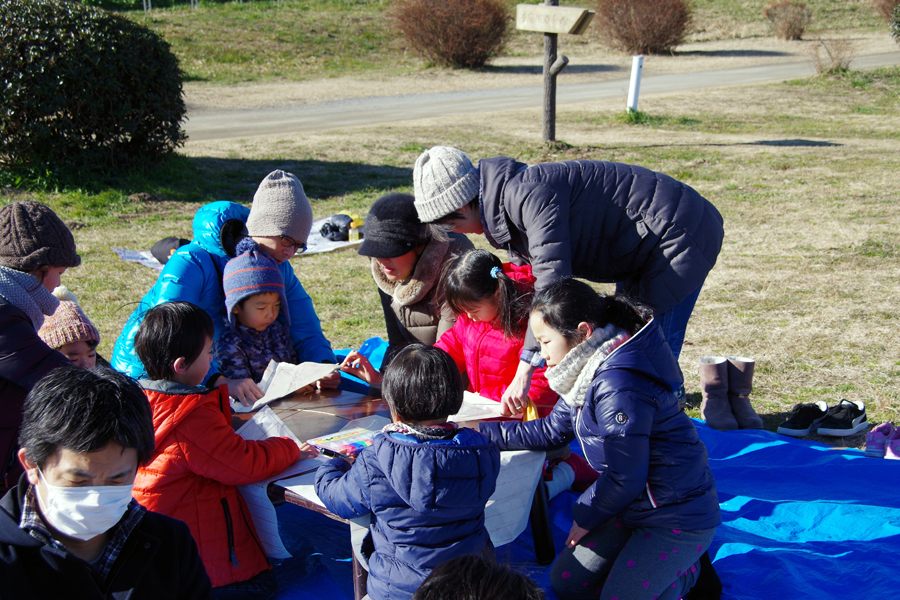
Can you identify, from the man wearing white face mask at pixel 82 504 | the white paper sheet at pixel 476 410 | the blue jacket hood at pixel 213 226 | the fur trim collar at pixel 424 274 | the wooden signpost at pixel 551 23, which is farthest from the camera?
the wooden signpost at pixel 551 23

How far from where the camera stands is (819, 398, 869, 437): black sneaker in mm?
3600

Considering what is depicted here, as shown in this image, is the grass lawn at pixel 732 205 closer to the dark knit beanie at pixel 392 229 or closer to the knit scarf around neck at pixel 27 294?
the dark knit beanie at pixel 392 229

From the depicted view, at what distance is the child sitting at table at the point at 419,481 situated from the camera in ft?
5.89

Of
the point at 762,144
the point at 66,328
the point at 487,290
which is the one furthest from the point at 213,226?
the point at 762,144

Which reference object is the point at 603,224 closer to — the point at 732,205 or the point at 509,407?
the point at 509,407

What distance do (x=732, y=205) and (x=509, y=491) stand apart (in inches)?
275

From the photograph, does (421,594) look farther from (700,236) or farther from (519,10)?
(519,10)

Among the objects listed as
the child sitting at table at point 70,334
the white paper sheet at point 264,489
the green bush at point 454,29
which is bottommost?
the white paper sheet at point 264,489

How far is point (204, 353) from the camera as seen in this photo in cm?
227

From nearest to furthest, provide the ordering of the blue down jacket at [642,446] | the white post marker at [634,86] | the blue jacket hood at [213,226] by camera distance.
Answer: the blue down jacket at [642,446], the blue jacket hood at [213,226], the white post marker at [634,86]

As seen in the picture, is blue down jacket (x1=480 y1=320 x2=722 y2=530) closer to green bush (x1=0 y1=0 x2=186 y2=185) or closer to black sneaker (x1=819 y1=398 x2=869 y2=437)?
black sneaker (x1=819 y1=398 x2=869 y2=437)

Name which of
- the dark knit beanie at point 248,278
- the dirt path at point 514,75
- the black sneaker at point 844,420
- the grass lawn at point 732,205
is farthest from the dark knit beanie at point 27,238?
the dirt path at point 514,75

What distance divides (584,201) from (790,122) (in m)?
12.0

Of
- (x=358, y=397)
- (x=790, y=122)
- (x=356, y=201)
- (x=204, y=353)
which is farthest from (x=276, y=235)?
(x=790, y=122)
